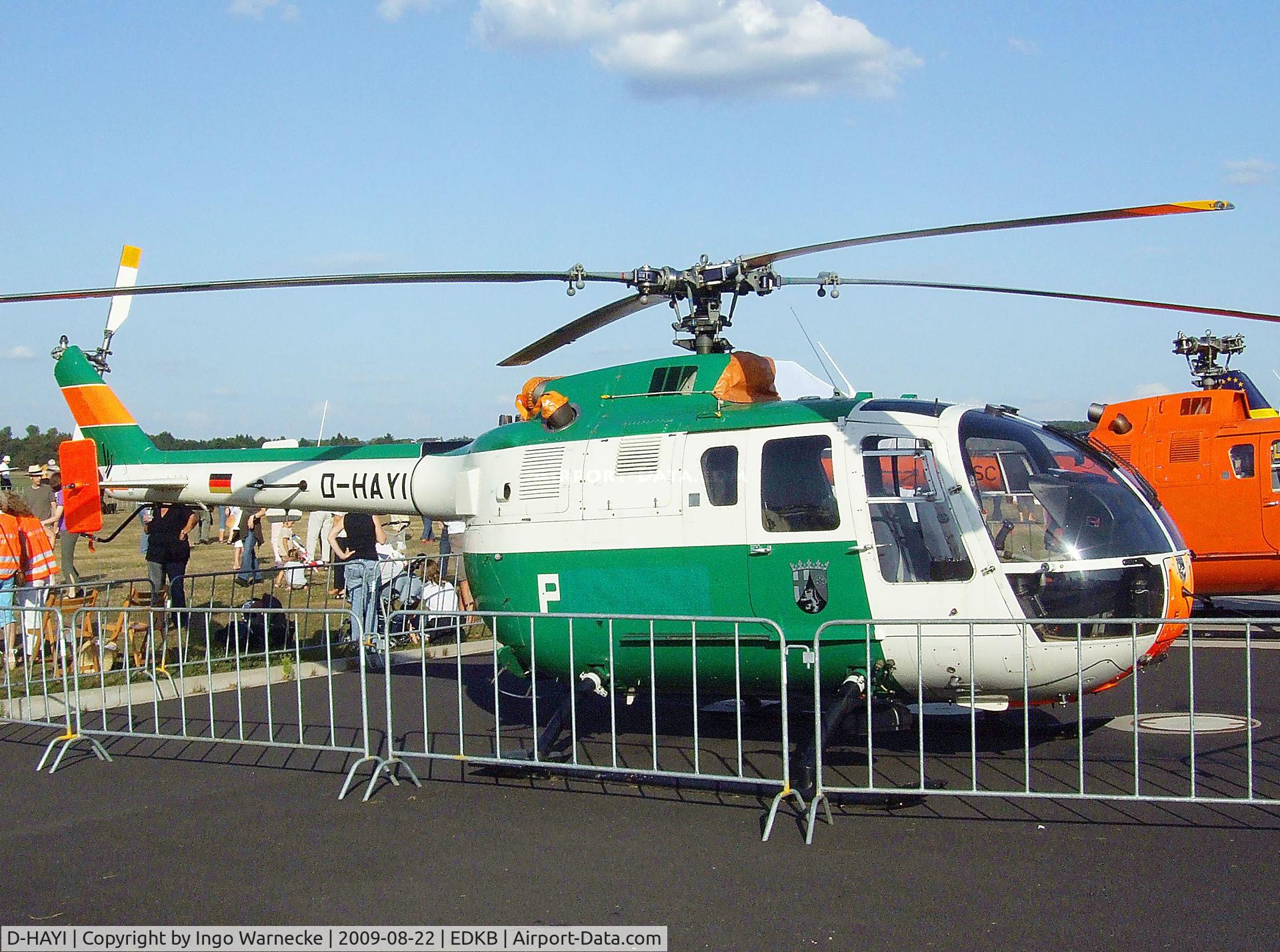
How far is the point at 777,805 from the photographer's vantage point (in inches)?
238

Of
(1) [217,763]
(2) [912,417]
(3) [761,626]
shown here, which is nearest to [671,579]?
(3) [761,626]

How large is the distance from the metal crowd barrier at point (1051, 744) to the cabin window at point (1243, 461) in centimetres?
504

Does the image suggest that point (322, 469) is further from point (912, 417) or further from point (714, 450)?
point (912, 417)

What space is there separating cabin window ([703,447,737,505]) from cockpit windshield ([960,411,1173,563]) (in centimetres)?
145

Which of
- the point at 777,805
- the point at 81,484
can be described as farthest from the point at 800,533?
the point at 81,484

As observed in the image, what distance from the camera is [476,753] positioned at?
8117 millimetres

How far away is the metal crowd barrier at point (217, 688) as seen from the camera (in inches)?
325

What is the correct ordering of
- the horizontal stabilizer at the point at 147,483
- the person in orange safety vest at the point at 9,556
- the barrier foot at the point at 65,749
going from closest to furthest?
the barrier foot at the point at 65,749
the horizontal stabilizer at the point at 147,483
the person in orange safety vest at the point at 9,556

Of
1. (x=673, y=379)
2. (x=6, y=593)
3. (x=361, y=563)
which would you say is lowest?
(x=6, y=593)

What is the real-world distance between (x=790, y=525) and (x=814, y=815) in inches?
77.3

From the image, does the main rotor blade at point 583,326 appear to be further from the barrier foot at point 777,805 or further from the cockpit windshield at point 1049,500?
the barrier foot at point 777,805

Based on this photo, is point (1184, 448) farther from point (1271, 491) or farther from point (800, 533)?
→ point (800, 533)

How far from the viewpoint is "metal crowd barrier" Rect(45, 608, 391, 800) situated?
8.27 meters

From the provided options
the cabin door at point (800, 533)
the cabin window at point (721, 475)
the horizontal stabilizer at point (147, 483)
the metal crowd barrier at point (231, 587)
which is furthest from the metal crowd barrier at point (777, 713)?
the horizontal stabilizer at point (147, 483)
